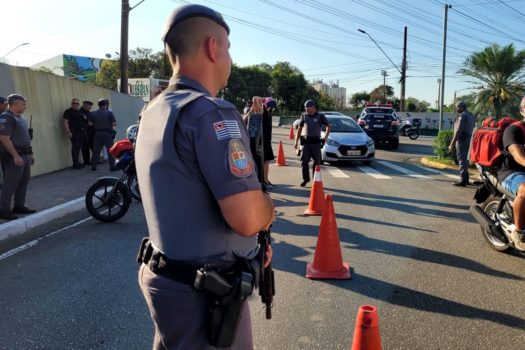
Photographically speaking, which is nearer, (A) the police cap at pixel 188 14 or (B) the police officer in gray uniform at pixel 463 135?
(A) the police cap at pixel 188 14

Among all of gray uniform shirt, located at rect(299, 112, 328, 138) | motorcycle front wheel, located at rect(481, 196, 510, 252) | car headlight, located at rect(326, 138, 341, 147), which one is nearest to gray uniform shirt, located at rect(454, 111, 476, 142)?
gray uniform shirt, located at rect(299, 112, 328, 138)

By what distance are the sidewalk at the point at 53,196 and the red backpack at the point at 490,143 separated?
6048mm

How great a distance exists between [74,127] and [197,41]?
1164cm

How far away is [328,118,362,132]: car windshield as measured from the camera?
48.4 feet

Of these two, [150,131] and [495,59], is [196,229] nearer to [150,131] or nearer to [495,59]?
[150,131]

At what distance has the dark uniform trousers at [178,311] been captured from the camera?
158 cm

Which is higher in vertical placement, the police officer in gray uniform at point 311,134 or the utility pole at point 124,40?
the utility pole at point 124,40

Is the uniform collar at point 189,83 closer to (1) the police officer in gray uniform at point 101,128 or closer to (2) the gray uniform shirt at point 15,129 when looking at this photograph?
(2) the gray uniform shirt at point 15,129

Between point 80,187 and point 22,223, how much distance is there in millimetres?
3176

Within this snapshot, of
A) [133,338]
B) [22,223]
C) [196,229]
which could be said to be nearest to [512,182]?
[133,338]

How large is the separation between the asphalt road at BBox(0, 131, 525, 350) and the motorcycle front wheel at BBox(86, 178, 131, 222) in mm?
200

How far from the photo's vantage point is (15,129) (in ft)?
23.0

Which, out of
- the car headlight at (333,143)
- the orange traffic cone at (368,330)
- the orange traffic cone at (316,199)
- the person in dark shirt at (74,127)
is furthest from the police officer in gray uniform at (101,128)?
the orange traffic cone at (368,330)

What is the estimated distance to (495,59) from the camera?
65.0 feet
